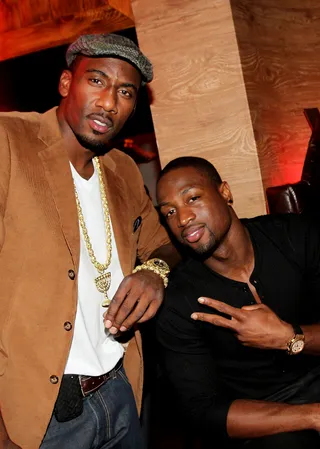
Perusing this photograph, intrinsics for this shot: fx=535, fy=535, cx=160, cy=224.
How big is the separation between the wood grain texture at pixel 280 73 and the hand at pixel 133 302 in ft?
5.67

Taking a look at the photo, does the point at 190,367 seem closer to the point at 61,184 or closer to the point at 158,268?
the point at 158,268

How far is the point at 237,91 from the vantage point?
3.50 metres

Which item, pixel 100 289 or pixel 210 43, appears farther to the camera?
pixel 210 43

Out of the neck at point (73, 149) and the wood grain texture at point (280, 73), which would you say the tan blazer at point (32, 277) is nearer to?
the neck at point (73, 149)

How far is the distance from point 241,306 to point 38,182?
1.09 metres

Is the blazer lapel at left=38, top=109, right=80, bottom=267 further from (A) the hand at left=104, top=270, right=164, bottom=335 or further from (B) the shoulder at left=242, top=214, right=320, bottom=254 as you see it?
(B) the shoulder at left=242, top=214, right=320, bottom=254

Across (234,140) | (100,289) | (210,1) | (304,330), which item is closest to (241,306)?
(304,330)

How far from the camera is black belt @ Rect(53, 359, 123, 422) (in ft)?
6.50

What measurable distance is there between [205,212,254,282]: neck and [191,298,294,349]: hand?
0.91 ft

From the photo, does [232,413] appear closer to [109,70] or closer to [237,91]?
[109,70]

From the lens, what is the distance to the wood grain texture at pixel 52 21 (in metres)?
3.97

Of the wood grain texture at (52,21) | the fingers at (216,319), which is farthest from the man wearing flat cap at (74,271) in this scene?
the wood grain texture at (52,21)

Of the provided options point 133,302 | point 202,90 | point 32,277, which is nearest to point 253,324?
point 133,302

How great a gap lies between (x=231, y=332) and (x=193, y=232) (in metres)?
0.49
